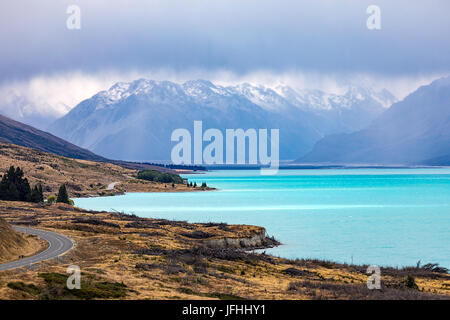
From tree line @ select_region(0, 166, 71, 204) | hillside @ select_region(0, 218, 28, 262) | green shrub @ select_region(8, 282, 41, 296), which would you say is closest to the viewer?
green shrub @ select_region(8, 282, 41, 296)

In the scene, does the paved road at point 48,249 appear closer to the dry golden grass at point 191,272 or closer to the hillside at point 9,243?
the dry golden grass at point 191,272

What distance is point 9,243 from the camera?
47031 millimetres

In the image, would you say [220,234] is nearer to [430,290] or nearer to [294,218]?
[430,290]

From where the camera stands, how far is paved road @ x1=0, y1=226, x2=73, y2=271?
40688mm

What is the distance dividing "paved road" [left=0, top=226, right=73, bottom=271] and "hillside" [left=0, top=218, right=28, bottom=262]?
1618mm

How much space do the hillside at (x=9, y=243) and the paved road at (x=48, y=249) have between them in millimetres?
1618

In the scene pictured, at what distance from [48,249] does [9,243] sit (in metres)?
3.42

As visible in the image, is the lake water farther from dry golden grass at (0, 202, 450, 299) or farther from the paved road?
the paved road

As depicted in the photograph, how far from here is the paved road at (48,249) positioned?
40.7 metres

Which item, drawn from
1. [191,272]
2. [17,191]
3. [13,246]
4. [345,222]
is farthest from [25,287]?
[17,191]

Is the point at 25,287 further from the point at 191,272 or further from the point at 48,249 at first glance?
the point at 48,249

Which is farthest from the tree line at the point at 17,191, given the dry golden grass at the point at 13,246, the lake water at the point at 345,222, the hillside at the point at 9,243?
the hillside at the point at 9,243

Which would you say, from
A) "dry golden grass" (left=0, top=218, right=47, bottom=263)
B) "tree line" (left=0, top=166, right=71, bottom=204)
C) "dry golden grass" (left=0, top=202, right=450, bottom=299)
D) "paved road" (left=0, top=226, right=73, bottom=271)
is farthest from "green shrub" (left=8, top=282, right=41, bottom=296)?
"tree line" (left=0, top=166, right=71, bottom=204)
